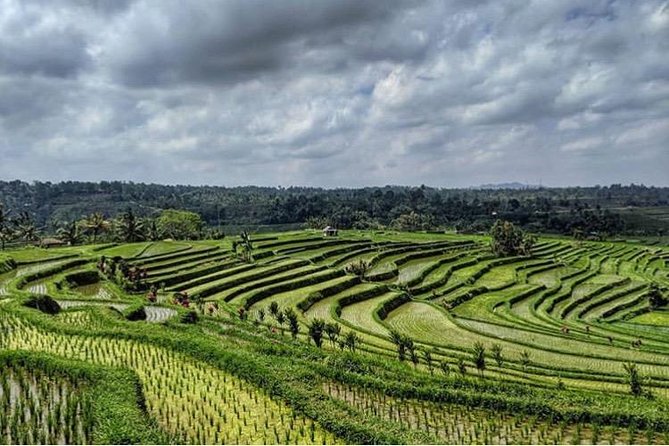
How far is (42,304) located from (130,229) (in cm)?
4584

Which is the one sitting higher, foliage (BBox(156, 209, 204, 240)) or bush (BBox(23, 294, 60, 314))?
foliage (BBox(156, 209, 204, 240))

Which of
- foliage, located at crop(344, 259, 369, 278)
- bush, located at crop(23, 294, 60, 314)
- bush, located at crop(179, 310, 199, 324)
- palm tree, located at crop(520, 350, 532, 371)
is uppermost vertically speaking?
bush, located at crop(23, 294, 60, 314)

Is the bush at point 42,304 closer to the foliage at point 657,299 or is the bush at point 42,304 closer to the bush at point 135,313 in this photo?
the bush at point 135,313

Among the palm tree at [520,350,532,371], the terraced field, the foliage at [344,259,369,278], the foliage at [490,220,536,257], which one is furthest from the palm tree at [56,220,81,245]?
the palm tree at [520,350,532,371]

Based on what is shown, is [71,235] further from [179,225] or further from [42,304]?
[42,304]

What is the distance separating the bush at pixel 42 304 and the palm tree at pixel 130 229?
44731 mm

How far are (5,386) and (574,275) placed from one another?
2185 inches

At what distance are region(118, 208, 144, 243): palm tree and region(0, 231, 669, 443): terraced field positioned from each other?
14157 mm

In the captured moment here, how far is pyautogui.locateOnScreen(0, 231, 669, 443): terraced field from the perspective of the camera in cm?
1262

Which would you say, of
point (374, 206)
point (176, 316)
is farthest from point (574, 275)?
point (374, 206)

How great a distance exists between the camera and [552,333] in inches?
1216

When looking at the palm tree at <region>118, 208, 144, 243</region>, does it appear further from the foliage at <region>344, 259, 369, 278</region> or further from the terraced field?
the foliage at <region>344, 259, 369, 278</region>

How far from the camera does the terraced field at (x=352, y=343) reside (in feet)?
41.4

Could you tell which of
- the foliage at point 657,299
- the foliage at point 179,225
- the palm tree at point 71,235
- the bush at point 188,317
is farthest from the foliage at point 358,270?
the foliage at point 179,225
